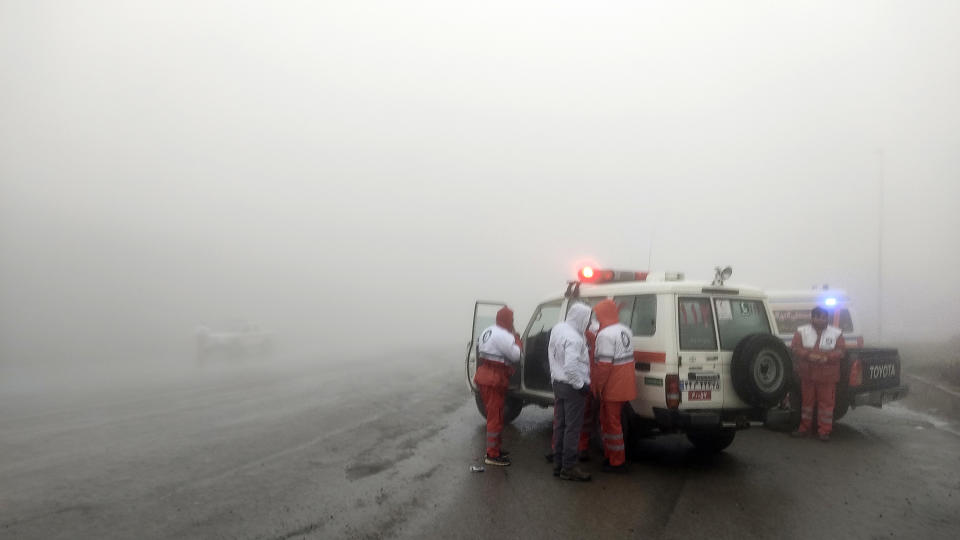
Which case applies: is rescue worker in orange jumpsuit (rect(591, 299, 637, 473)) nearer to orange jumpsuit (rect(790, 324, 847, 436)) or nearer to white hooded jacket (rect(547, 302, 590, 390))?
white hooded jacket (rect(547, 302, 590, 390))

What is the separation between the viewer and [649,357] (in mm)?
6594

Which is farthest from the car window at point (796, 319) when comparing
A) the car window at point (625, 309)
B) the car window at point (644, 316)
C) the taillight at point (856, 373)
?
the car window at point (644, 316)

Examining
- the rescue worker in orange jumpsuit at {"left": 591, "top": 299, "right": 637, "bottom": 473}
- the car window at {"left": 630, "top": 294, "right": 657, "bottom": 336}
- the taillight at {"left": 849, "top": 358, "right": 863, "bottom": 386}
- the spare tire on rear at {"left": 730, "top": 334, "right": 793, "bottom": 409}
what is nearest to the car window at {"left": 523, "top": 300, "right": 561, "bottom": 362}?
the car window at {"left": 630, "top": 294, "right": 657, "bottom": 336}

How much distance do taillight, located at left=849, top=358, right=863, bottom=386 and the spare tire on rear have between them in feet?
8.25

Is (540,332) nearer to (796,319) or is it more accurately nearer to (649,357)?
(649,357)

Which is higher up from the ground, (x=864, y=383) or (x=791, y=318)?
(x=791, y=318)

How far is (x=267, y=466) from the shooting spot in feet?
22.0

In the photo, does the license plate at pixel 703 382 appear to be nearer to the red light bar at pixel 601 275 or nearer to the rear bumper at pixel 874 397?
the red light bar at pixel 601 275

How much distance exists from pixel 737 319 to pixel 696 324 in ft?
2.07

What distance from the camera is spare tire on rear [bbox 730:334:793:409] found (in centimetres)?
643

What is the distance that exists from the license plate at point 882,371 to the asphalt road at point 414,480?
0.79m

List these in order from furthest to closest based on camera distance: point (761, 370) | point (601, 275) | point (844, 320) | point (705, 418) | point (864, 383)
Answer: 1. point (844, 320)
2. point (864, 383)
3. point (601, 275)
4. point (761, 370)
5. point (705, 418)

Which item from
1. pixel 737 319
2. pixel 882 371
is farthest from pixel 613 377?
pixel 882 371

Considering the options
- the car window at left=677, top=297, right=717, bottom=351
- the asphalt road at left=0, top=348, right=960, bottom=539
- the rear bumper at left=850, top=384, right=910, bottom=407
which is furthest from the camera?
the rear bumper at left=850, top=384, right=910, bottom=407
